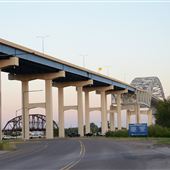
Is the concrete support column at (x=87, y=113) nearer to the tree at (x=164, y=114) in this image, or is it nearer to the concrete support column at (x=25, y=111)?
the tree at (x=164, y=114)

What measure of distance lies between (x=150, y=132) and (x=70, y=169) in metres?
59.0

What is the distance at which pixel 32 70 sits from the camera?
3713 inches

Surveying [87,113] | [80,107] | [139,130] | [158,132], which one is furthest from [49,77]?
[87,113]

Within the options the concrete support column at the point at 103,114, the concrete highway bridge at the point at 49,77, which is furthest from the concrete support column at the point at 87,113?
the concrete support column at the point at 103,114

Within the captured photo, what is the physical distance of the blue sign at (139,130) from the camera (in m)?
77.5

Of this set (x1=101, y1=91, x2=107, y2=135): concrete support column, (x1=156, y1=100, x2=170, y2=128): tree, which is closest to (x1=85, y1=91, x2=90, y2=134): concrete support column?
(x1=101, y1=91, x2=107, y2=135): concrete support column

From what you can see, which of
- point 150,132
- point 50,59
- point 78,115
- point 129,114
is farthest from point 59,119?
point 129,114

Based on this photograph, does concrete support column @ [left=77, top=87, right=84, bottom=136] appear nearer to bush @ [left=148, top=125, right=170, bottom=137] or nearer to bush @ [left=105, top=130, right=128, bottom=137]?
bush @ [left=105, top=130, right=128, bottom=137]

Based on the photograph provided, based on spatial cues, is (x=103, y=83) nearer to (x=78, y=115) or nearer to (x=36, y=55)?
(x=78, y=115)

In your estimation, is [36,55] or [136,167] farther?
[36,55]

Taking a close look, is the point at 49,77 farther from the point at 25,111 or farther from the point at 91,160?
the point at 91,160

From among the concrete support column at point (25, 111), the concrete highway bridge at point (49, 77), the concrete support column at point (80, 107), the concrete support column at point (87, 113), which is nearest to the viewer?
the concrete highway bridge at point (49, 77)

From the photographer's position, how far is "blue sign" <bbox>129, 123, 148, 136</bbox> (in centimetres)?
7746

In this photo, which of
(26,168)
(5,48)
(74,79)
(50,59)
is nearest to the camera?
(26,168)
